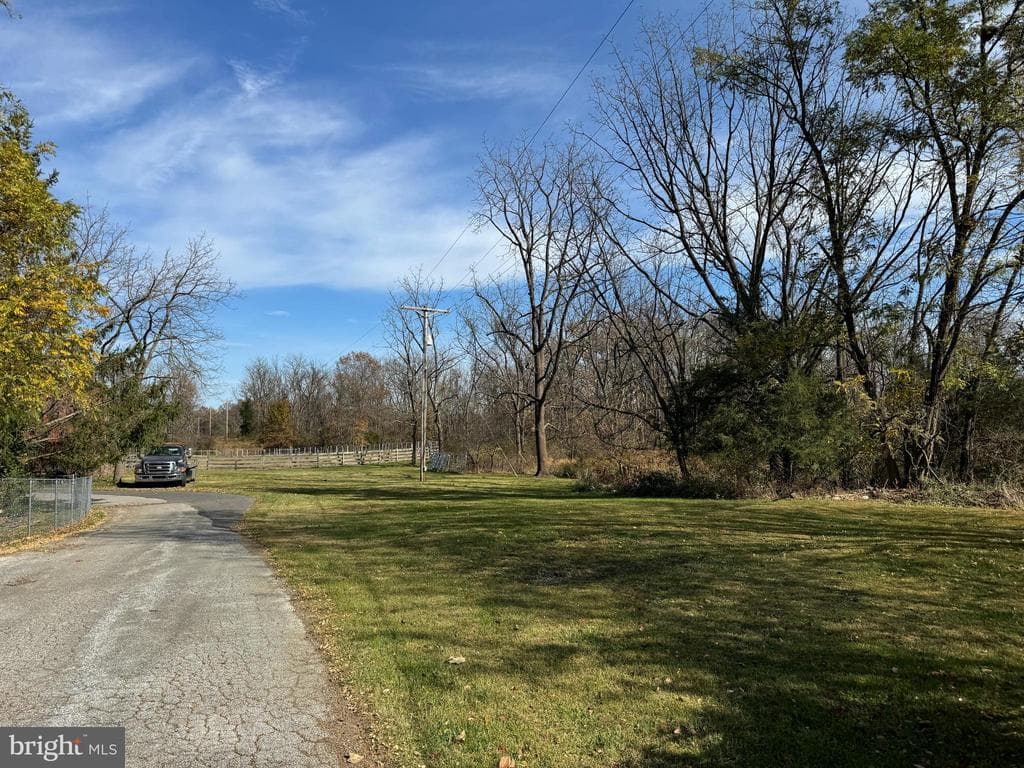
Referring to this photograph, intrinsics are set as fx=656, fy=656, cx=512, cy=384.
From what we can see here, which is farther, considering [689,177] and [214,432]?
[214,432]

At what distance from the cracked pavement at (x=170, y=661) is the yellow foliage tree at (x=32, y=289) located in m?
3.34

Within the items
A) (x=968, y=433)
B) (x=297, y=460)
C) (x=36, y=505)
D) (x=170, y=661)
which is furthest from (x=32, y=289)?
(x=297, y=460)

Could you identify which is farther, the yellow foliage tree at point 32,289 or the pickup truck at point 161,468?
the pickup truck at point 161,468

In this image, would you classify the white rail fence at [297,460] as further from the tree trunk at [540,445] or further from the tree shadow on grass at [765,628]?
the tree shadow on grass at [765,628]

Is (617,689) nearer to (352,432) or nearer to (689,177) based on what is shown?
(689,177)

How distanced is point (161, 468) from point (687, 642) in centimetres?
3090

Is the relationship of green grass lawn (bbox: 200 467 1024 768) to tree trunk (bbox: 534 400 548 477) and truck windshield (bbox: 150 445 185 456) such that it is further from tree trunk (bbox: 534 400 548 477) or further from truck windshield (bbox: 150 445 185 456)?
tree trunk (bbox: 534 400 548 477)

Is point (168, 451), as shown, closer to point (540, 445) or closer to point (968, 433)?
point (540, 445)

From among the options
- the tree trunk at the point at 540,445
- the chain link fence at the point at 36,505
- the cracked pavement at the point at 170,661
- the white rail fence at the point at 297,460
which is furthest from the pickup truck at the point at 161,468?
the cracked pavement at the point at 170,661

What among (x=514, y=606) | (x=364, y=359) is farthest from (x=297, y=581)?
(x=364, y=359)

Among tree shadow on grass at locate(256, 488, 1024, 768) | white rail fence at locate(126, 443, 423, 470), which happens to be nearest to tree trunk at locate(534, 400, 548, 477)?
white rail fence at locate(126, 443, 423, 470)

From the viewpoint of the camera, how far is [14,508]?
1420 cm

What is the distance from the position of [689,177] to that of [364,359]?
7137 centimetres

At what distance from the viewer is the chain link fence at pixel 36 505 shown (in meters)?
14.0
